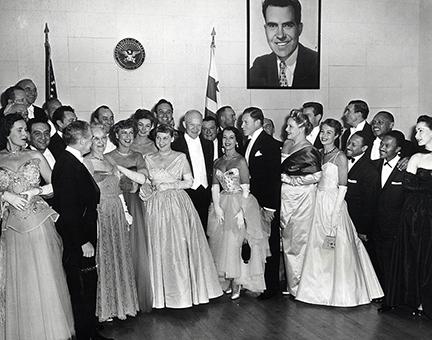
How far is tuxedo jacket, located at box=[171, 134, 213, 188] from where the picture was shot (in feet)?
18.1

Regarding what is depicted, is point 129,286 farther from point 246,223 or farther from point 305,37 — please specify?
point 305,37

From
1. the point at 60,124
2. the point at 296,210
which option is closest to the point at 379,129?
the point at 296,210

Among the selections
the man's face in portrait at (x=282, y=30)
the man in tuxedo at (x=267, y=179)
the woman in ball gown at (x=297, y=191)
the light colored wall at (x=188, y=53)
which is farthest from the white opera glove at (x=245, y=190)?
the man's face in portrait at (x=282, y=30)

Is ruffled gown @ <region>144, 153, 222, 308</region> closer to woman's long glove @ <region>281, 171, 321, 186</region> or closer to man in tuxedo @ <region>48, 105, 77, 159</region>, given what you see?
woman's long glove @ <region>281, 171, 321, 186</region>

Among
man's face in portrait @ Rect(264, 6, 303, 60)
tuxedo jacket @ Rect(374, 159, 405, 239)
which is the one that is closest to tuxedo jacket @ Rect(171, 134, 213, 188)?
tuxedo jacket @ Rect(374, 159, 405, 239)

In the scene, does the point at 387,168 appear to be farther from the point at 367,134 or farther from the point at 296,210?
the point at 367,134

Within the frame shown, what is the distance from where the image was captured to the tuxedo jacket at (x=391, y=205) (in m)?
4.82

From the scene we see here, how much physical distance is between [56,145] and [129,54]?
2543mm

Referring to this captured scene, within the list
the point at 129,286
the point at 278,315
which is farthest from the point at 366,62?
the point at 129,286

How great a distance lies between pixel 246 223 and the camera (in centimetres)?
509

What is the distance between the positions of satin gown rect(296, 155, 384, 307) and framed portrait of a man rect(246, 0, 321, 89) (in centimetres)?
350

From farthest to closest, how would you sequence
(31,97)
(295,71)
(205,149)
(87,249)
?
(295,71), (31,97), (205,149), (87,249)

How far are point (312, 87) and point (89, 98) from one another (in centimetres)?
341

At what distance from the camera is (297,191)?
5090mm
